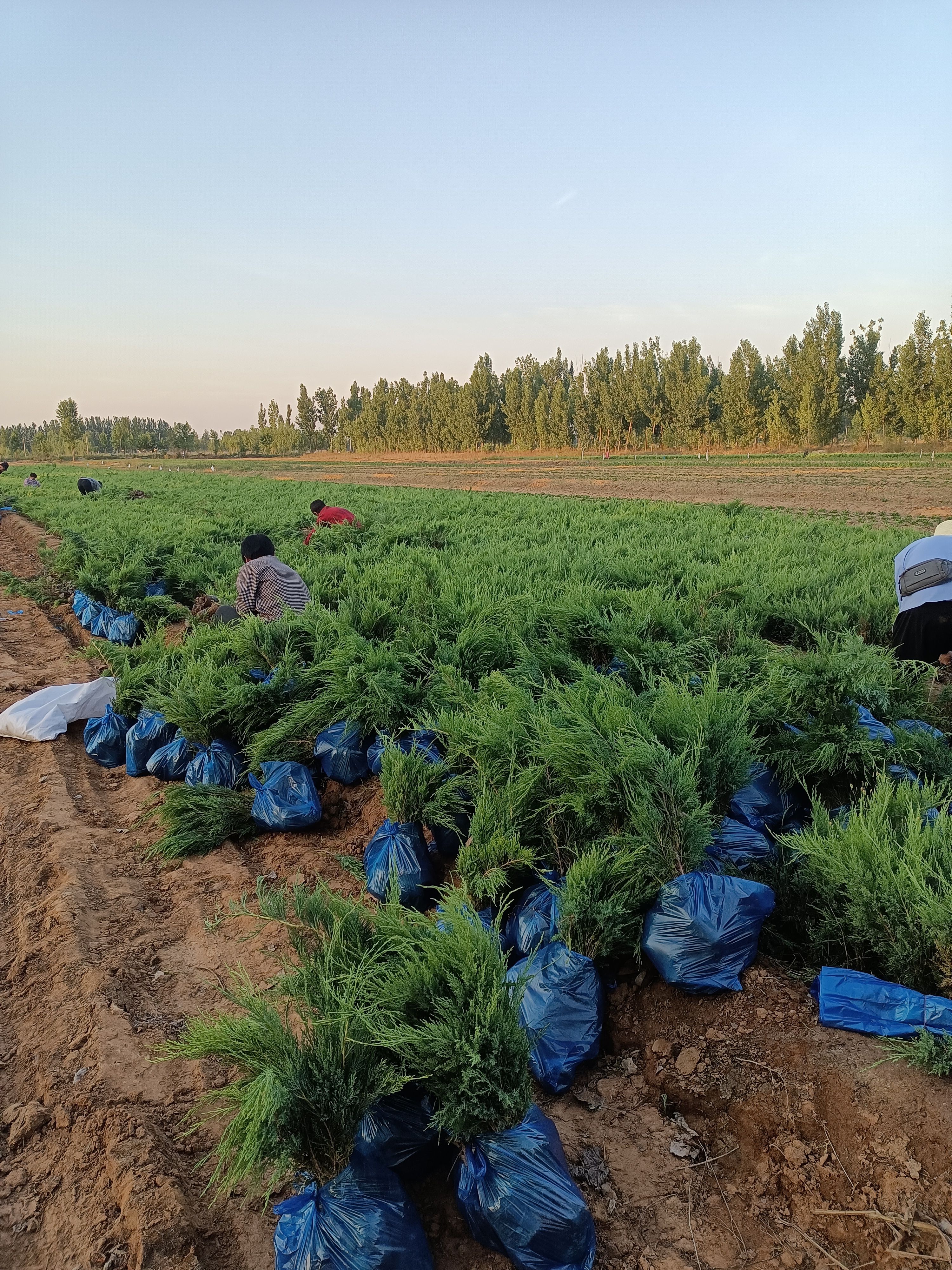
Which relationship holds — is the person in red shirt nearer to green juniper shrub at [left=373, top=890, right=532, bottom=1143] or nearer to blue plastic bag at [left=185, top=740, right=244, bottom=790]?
blue plastic bag at [left=185, top=740, right=244, bottom=790]

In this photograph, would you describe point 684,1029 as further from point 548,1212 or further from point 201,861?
point 201,861

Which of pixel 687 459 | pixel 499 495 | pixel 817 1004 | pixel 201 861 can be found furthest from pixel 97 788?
pixel 687 459

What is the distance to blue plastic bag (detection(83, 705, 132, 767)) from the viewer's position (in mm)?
4637

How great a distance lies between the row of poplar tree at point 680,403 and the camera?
40594mm

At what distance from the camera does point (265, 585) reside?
580 cm

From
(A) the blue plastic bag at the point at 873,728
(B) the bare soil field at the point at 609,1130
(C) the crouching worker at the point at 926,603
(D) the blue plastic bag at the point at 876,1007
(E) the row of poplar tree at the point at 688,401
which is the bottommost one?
(B) the bare soil field at the point at 609,1130

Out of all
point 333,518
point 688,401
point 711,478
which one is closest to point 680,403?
point 688,401

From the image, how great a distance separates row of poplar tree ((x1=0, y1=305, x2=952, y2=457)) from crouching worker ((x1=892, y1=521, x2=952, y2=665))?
40937mm

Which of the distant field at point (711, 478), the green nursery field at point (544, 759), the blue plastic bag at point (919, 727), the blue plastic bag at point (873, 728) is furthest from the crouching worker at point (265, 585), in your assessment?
the distant field at point (711, 478)

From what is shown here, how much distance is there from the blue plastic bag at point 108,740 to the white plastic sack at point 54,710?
40 centimetres

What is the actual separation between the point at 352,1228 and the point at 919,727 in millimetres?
A: 3326

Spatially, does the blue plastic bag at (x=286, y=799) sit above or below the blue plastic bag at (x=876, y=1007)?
below

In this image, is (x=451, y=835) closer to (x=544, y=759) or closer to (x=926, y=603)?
(x=544, y=759)

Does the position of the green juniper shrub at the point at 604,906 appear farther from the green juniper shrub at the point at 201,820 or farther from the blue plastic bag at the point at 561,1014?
the green juniper shrub at the point at 201,820
